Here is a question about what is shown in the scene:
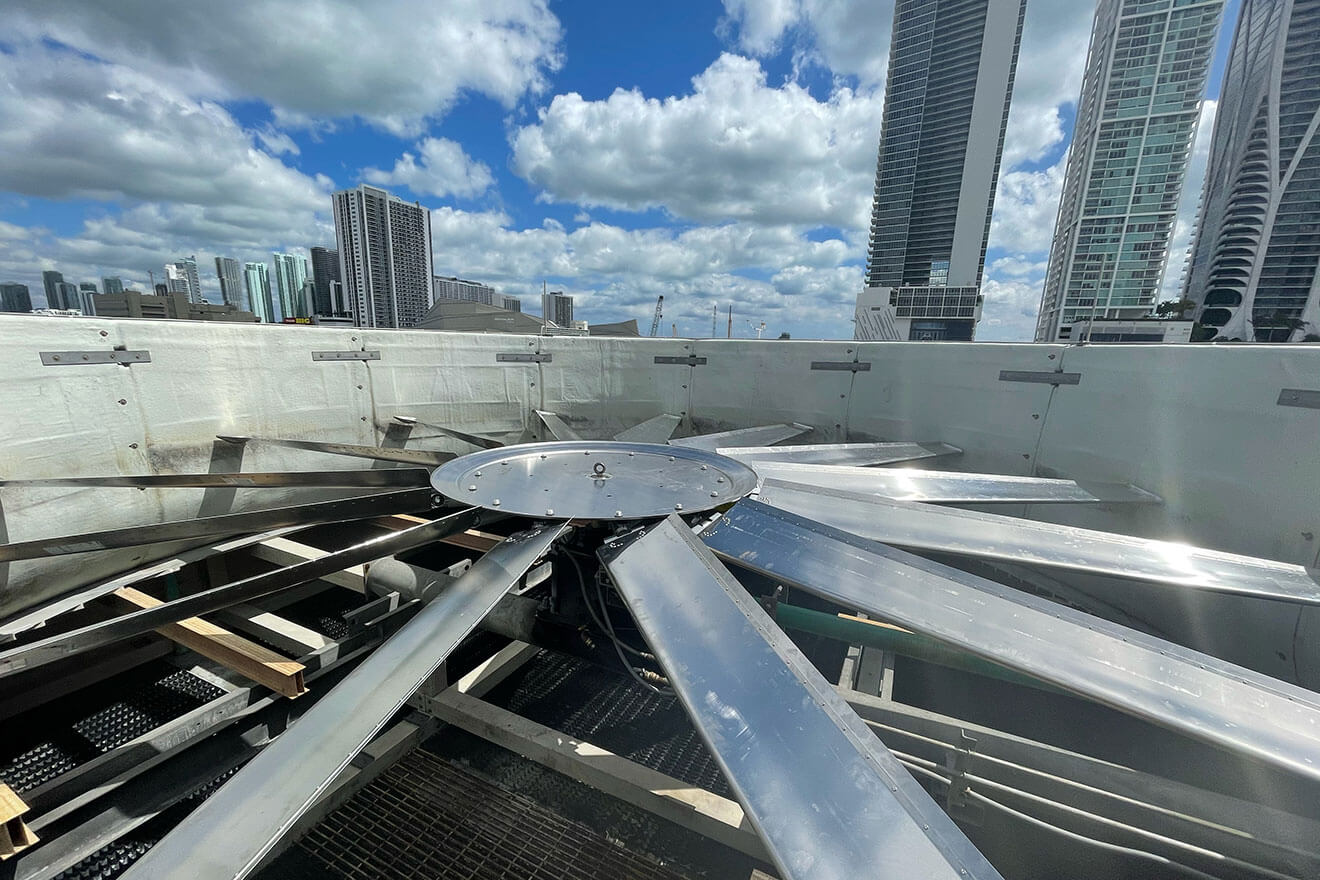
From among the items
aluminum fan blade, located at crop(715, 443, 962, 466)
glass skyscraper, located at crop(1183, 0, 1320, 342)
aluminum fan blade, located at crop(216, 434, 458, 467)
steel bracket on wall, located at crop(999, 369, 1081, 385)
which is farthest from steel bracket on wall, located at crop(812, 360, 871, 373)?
glass skyscraper, located at crop(1183, 0, 1320, 342)

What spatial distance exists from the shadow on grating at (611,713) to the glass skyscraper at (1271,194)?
74196mm

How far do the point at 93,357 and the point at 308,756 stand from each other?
171 inches

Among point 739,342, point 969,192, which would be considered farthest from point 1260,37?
point 739,342

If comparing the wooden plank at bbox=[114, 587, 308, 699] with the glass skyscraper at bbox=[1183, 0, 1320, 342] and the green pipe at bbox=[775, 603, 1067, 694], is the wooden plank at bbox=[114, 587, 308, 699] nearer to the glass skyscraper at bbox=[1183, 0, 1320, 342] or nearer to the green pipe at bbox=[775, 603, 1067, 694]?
the green pipe at bbox=[775, 603, 1067, 694]

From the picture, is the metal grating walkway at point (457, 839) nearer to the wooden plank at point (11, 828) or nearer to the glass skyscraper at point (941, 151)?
the wooden plank at point (11, 828)

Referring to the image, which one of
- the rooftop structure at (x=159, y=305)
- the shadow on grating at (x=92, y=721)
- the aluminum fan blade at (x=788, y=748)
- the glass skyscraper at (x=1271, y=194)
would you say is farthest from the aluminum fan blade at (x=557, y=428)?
the glass skyscraper at (x=1271, y=194)

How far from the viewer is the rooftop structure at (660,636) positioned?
1468 millimetres

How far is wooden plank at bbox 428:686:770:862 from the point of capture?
7.99 ft

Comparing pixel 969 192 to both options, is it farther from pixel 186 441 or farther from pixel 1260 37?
pixel 186 441

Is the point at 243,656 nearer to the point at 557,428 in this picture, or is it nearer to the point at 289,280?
the point at 557,428

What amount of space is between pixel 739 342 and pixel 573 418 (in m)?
2.66

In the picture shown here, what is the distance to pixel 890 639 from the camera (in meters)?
3.19

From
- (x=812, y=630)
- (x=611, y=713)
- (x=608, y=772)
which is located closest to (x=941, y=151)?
(x=812, y=630)

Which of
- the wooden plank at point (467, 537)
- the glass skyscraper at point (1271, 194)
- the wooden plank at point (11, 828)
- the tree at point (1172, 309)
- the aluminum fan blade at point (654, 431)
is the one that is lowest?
the wooden plank at point (11, 828)
